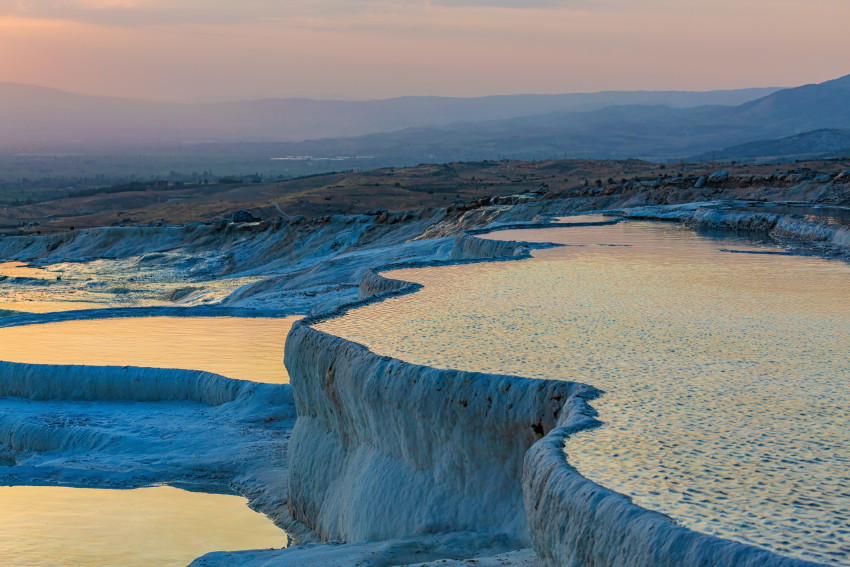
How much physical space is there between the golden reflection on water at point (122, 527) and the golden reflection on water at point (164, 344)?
9.35 feet

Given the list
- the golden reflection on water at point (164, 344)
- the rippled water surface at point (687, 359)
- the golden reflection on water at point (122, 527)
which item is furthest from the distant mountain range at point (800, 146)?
the golden reflection on water at point (122, 527)

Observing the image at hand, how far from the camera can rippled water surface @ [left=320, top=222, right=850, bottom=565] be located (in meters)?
4.11

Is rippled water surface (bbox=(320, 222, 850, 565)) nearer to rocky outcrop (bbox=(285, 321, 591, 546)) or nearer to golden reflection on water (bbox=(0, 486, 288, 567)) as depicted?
rocky outcrop (bbox=(285, 321, 591, 546))

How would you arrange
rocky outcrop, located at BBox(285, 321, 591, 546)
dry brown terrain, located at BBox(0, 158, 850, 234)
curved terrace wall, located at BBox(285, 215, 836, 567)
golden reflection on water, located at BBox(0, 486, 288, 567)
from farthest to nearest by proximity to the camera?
dry brown terrain, located at BBox(0, 158, 850, 234), golden reflection on water, located at BBox(0, 486, 288, 567), rocky outcrop, located at BBox(285, 321, 591, 546), curved terrace wall, located at BBox(285, 215, 836, 567)

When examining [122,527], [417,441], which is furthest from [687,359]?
[122,527]

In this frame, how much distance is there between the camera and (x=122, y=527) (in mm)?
8711

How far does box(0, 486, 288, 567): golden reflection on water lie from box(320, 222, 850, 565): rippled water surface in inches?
80.1

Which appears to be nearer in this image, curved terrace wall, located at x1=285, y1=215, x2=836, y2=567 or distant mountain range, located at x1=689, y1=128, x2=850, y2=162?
curved terrace wall, located at x1=285, y1=215, x2=836, y2=567

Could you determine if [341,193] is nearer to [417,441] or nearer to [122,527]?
[122,527]

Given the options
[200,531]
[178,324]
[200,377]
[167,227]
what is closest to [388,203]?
[167,227]

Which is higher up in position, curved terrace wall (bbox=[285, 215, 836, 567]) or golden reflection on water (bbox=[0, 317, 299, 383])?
curved terrace wall (bbox=[285, 215, 836, 567])

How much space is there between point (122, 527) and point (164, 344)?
5833 mm

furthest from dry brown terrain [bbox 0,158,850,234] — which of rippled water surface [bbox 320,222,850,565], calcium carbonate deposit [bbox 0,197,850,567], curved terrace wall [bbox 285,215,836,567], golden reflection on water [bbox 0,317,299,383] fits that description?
curved terrace wall [bbox 285,215,836,567]

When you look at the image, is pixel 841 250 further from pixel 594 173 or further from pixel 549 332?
pixel 594 173
